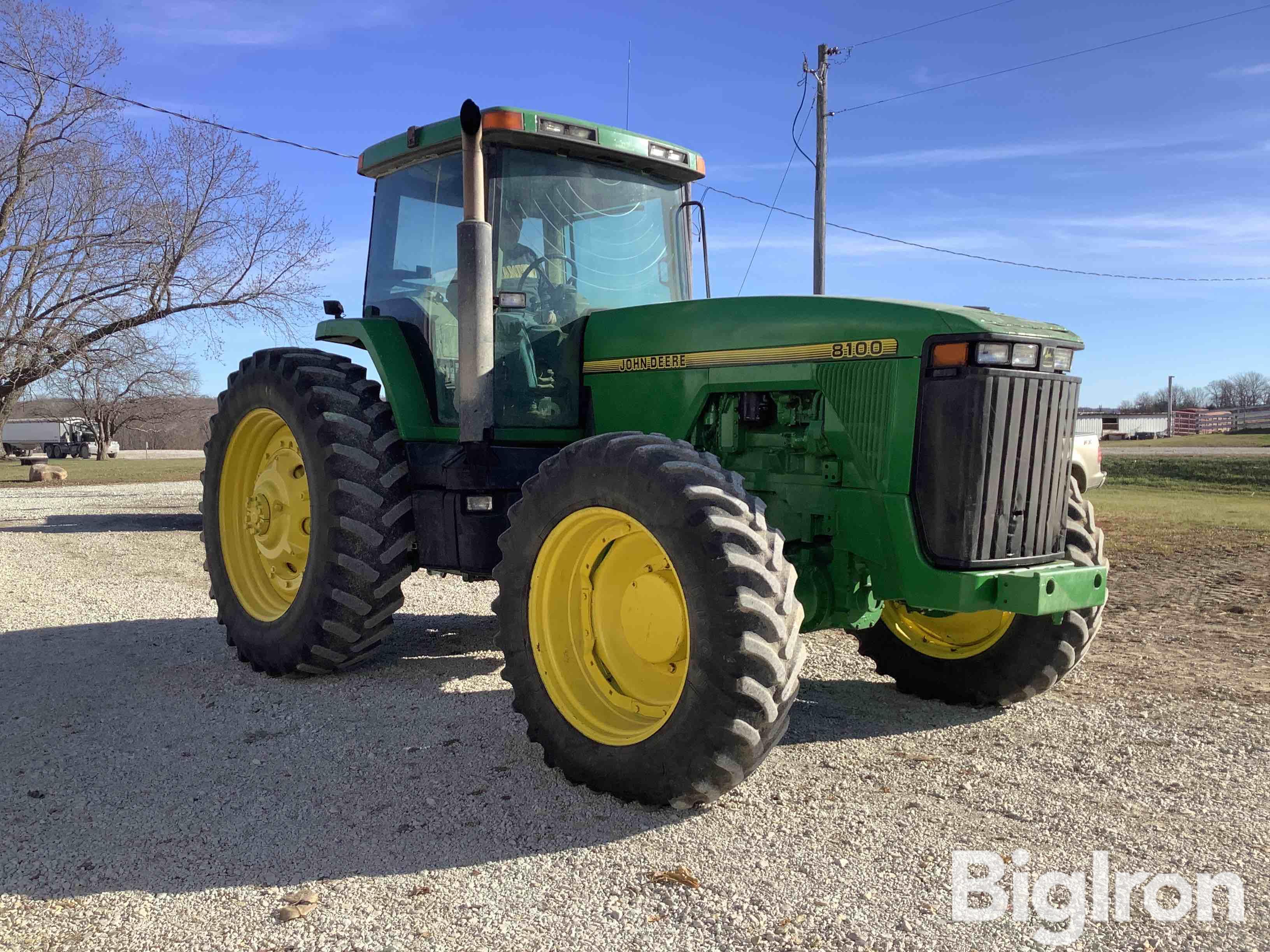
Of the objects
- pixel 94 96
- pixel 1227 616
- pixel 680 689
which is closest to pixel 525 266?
pixel 680 689

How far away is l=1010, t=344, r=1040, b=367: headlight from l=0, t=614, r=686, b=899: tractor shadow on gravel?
82.1 inches

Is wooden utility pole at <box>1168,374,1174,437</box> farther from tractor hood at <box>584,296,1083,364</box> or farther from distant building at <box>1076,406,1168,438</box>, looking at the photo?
tractor hood at <box>584,296,1083,364</box>

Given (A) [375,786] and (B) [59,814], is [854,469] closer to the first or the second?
(A) [375,786]

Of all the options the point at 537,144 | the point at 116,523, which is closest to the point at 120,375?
the point at 116,523

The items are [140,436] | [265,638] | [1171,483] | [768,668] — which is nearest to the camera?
[768,668]

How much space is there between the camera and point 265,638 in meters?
5.32

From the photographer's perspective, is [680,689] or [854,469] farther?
[854,469]

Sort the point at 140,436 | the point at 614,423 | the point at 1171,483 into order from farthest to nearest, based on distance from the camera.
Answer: the point at 140,436, the point at 1171,483, the point at 614,423

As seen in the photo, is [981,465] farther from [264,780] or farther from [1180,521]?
[1180,521]

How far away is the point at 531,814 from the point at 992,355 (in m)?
2.38

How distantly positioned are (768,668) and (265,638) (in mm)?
3217

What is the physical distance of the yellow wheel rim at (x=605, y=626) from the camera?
3.74 meters

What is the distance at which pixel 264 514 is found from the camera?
18.7 feet

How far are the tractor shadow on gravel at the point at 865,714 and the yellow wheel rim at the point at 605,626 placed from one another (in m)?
0.81
